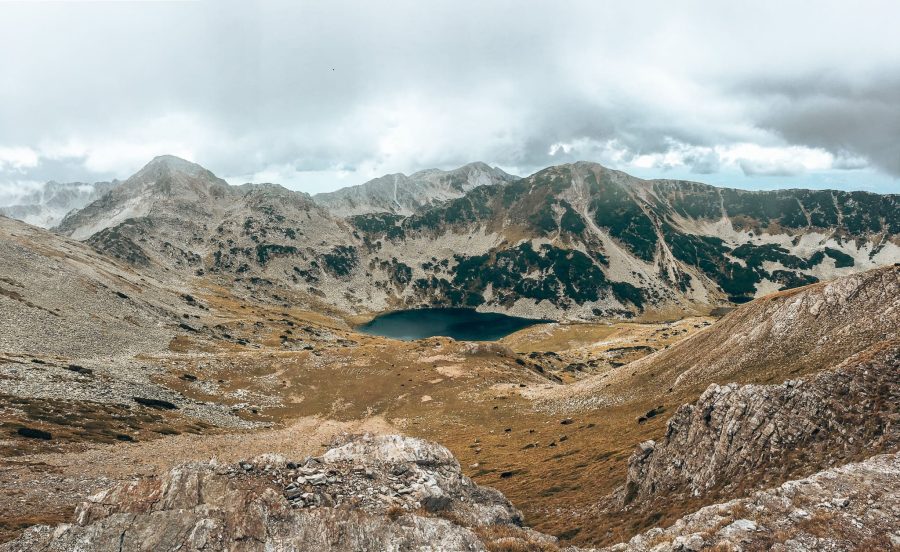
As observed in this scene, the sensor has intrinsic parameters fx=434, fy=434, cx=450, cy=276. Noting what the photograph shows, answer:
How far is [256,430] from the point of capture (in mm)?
77188

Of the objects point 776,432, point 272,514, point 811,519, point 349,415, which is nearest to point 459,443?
point 349,415

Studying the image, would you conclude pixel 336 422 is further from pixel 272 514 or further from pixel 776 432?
pixel 776 432

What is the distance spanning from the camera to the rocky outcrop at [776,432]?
24359mm

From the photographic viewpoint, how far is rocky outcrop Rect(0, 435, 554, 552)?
810 inches

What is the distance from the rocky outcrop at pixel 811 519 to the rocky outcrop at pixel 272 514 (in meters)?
7.96

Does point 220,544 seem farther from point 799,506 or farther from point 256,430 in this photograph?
point 256,430

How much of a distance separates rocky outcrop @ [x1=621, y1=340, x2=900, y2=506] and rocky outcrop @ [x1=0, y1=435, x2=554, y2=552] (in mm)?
12033

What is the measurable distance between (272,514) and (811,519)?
24.0 meters

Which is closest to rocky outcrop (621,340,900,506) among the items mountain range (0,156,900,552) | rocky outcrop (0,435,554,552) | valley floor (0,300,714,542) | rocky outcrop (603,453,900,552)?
mountain range (0,156,900,552)

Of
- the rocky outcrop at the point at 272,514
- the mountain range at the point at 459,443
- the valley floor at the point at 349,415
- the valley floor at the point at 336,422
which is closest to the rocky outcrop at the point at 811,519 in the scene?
the mountain range at the point at 459,443

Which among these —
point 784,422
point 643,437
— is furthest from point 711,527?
point 643,437

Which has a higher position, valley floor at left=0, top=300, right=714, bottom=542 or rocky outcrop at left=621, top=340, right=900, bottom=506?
rocky outcrop at left=621, top=340, right=900, bottom=506

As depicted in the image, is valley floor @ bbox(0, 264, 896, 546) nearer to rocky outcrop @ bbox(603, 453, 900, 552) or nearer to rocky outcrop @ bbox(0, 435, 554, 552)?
rocky outcrop @ bbox(603, 453, 900, 552)

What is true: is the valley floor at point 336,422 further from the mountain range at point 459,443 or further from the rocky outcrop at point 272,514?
the rocky outcrop at point 272,514
